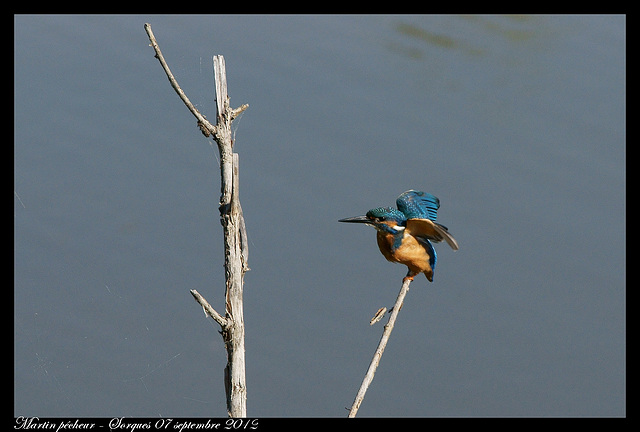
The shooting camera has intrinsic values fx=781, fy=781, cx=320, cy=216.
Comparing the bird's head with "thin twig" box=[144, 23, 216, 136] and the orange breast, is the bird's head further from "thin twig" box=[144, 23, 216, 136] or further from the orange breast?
"thin twig" box=[144, 23, 216, 136]

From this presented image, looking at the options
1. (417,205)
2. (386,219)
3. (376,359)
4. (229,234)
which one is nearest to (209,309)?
(229,234)

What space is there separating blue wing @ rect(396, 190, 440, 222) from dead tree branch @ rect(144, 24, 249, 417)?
766 mm

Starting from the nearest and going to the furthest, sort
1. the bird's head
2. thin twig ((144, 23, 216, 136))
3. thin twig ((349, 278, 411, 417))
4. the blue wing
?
thin twig ((144, 23, 216, 136))
thin twig ((349, 278, 411, 417))
the bird's head
the blue wing

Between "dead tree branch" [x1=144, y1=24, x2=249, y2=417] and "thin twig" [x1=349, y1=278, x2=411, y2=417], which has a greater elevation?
"dead tree branch" [x1=144, y1=24, x2=249, y2=417]

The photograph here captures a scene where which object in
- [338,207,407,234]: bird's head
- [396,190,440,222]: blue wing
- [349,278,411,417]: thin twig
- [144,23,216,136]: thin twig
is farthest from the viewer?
[396,190,440,222]: blue wing

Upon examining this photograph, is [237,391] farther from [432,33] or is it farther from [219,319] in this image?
[432,33]

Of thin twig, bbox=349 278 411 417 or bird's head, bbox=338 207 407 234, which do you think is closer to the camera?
thin twig, bbox=349 278 411 417

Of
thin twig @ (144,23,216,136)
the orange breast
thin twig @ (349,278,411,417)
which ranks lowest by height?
thin twig @ (349,278,411,417)

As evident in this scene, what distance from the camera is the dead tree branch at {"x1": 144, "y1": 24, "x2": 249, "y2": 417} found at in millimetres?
2398

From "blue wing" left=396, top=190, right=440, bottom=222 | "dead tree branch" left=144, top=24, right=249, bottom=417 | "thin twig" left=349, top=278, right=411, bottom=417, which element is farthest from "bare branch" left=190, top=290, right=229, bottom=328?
"blue wing" left=396, top=190, right=440, bottom=222

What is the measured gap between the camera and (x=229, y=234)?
2.50m
